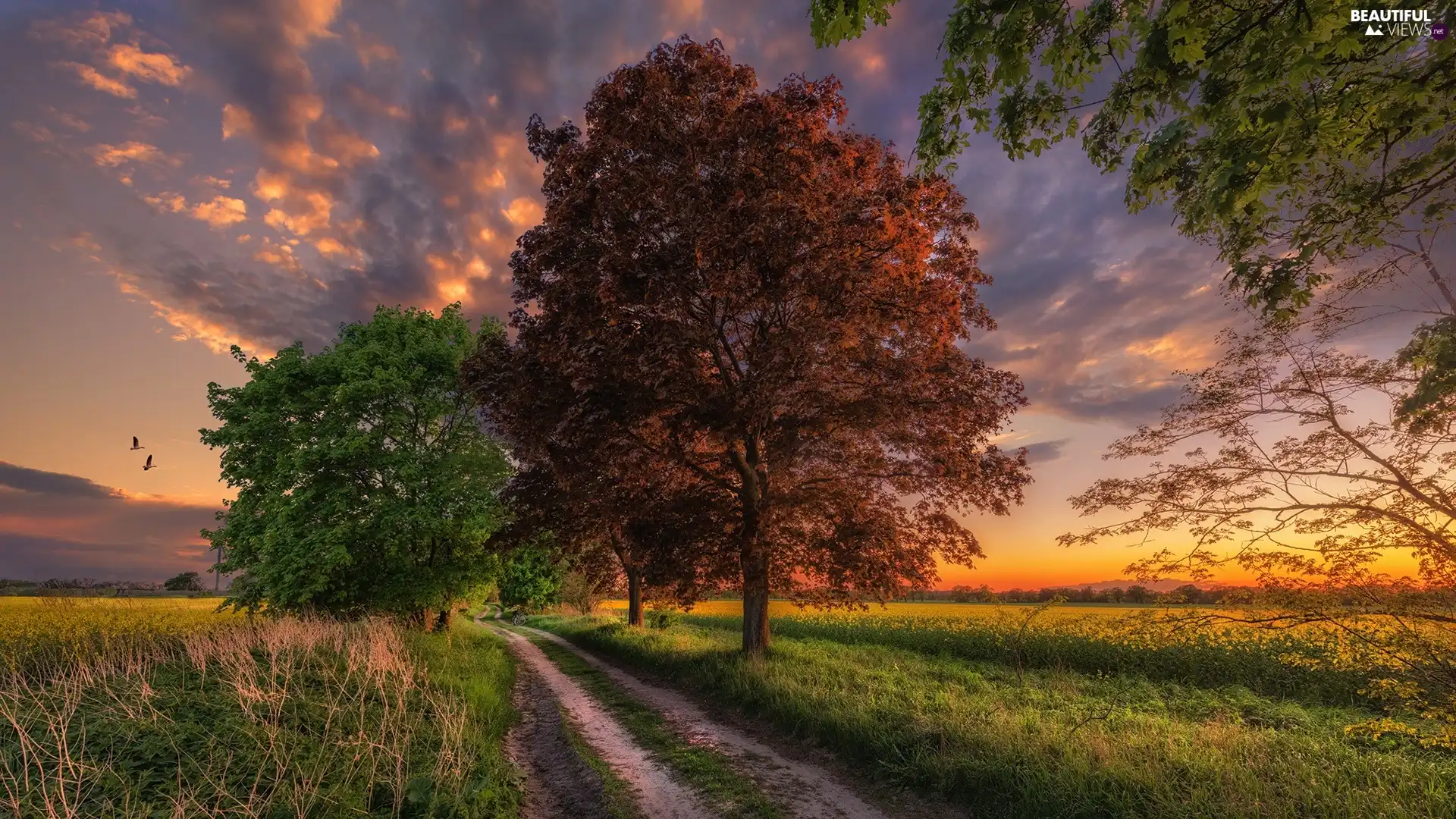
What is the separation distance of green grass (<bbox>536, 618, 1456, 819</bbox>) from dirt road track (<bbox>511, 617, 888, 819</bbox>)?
0.69 m

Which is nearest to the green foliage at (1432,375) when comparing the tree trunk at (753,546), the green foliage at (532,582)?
the tree trunk at (753,546)

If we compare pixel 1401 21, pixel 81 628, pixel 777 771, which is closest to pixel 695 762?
pixel 777 771

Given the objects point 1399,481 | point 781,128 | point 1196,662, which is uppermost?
point 781,128

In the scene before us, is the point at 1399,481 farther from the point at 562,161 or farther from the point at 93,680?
the point at 93,680

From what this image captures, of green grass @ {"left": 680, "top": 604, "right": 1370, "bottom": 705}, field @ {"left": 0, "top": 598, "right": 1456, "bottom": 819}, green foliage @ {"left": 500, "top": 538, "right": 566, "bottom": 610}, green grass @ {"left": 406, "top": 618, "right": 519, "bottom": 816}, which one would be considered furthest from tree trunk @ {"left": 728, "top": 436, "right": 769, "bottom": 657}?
green foliage @ {"left": 500, "top": 538, "right": 566, "bottom": 610}

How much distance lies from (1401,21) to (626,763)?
36.6 ft

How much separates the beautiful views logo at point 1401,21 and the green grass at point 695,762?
28.3 feet

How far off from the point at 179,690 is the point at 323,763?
314 centimetres

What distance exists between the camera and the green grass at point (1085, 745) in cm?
601

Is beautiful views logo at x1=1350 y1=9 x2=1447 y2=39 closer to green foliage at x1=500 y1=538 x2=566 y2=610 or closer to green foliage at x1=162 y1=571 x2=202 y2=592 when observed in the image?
green foliage at x1=500 y1=538 x2=566 y2=610

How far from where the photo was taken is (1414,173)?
4273mm

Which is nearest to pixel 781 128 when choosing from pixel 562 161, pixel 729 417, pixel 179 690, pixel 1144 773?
pixel 562 161

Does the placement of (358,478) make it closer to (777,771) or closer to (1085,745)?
(777,771)

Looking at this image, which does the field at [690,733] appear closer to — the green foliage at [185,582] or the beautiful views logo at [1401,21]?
the beautiful views logo at [1401,21]
